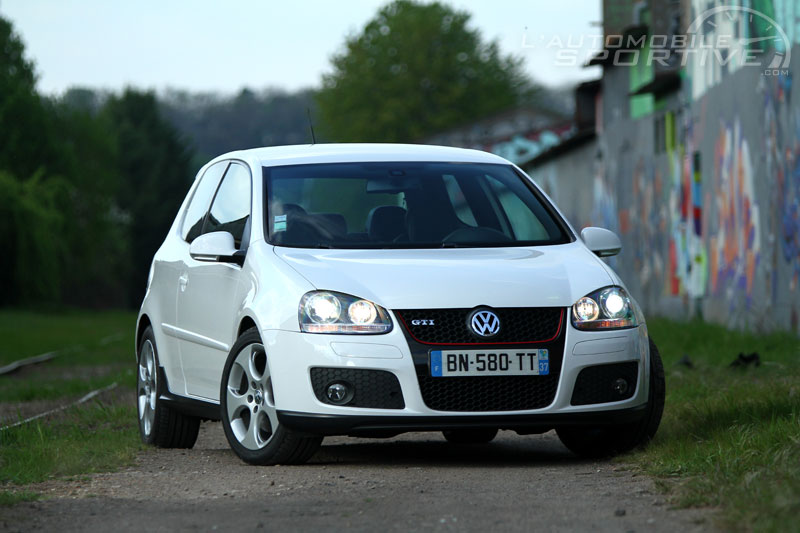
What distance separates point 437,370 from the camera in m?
6.88

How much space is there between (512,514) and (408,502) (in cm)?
52

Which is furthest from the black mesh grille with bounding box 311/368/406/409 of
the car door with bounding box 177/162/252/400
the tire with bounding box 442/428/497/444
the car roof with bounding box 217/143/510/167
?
the tire with bounding box 442/428/497/444

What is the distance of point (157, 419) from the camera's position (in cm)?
880

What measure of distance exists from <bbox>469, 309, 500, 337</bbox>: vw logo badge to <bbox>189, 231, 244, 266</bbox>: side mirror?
143cm

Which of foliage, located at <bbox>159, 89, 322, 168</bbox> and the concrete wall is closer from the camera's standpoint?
the concrete wall

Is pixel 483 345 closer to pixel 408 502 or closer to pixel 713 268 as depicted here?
pixel 408 502

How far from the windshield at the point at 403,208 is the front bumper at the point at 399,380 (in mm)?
841

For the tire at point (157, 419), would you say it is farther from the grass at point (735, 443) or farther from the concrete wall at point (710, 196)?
the concrete wall at point (710, 196)

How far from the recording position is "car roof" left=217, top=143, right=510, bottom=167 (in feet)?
27.1

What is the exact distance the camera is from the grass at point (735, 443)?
513 cm

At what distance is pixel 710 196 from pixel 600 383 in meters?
15.3

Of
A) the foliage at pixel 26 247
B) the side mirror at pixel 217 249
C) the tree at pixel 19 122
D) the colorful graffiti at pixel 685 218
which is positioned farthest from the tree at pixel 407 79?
the side mirror at pixel 217 249

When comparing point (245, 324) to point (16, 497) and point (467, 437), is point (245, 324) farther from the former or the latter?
point (467, 437)

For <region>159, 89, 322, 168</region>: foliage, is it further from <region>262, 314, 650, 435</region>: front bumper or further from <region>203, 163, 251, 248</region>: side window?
<region>262, 314, 650, 435</region>: front bumper
